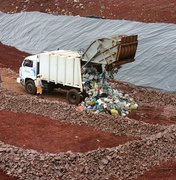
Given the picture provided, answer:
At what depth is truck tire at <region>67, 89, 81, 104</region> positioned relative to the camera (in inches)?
890

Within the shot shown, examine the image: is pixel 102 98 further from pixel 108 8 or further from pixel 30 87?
pixel 108 8

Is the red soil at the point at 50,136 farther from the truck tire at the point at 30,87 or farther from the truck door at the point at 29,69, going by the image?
the truck door at the point at 29,69

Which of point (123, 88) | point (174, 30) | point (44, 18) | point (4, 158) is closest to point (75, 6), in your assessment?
point (44, 18)

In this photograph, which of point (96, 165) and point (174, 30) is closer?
point (96, 165)

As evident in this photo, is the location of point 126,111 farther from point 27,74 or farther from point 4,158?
point 4,158

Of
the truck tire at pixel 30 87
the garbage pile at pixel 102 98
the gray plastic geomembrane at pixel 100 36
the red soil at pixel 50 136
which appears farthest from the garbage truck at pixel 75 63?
the gray plastic geomembrane at pixel 100 36

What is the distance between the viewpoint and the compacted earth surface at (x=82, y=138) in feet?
44.4

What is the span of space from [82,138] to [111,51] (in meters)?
5.98

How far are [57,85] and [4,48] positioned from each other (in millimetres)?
13661

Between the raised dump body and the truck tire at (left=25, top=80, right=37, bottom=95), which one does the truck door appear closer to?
the truck tire at (left=25, top=80, right=37, bottom=95)

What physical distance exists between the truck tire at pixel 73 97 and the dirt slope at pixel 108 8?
40.8ft

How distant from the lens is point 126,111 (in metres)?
21.6

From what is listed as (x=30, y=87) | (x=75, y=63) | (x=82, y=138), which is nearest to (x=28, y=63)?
(x=30, y=87)

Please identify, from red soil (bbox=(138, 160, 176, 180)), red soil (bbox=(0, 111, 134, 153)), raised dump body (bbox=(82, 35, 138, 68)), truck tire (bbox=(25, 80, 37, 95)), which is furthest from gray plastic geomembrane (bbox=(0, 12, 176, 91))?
red soil (bbox=(138, 160, 176, 180))
